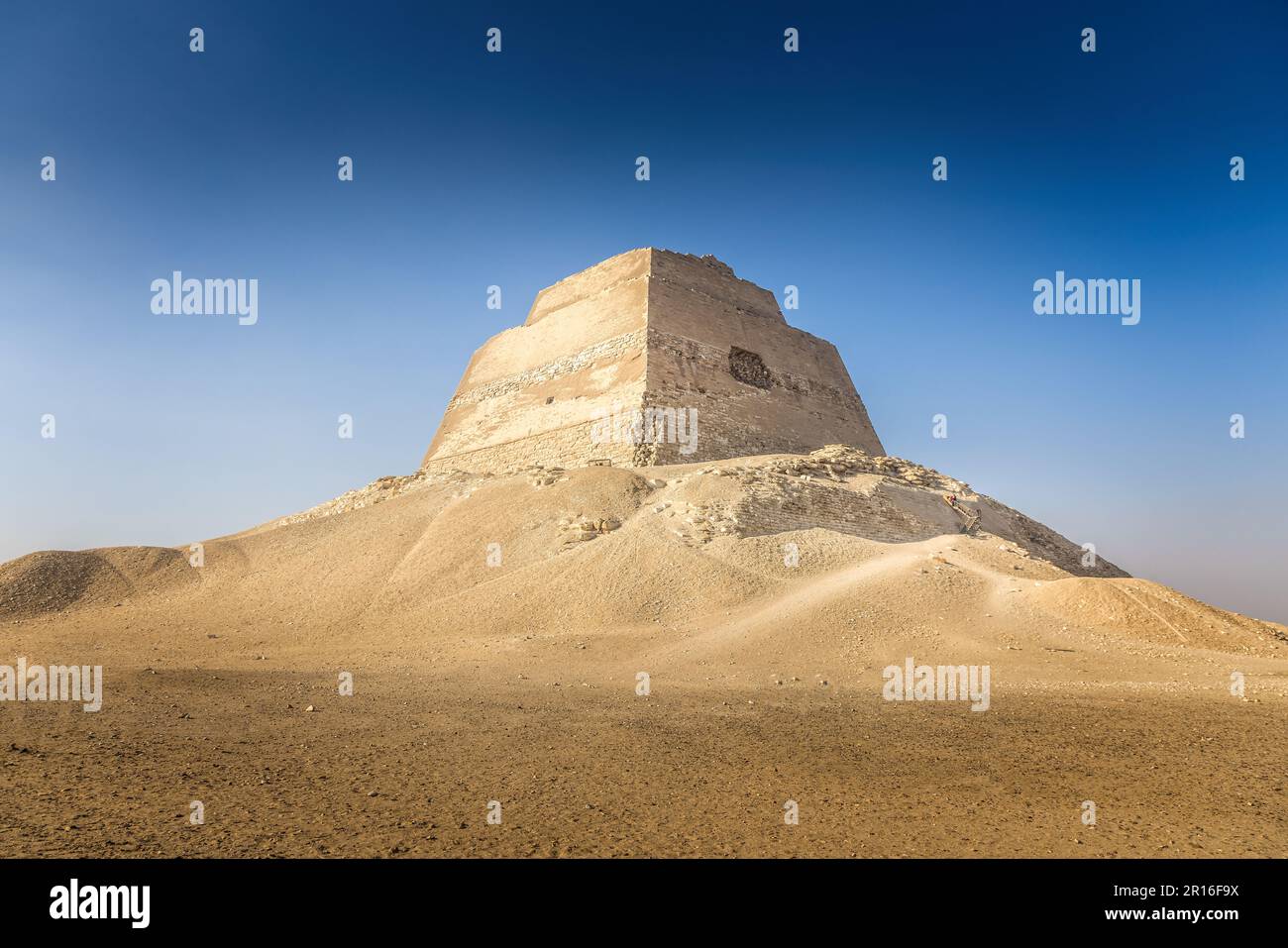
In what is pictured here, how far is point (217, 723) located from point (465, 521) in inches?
417

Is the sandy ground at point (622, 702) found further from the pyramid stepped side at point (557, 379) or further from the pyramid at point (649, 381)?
the pyramid stepped side at point (557, 379)

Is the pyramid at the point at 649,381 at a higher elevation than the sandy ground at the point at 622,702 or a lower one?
higher

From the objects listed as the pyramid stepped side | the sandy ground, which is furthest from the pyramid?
the sandy ground

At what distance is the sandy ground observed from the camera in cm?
402

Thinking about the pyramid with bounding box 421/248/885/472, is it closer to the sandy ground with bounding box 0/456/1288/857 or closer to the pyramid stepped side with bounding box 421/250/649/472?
the pyramid stepped side with bounding box 421/250/649/472

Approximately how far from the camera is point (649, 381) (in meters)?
22.6

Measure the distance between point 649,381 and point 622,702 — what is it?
16.0 m

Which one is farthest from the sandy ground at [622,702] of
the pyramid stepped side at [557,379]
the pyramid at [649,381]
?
the pyramid stepped side at [557,379]

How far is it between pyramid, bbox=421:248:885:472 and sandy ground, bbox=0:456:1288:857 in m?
6.10

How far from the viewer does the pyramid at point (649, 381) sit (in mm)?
22734

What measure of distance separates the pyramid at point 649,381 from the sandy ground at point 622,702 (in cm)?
610

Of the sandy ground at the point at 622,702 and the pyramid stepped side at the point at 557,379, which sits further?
the pyramid stepped side at the point at 557,379
